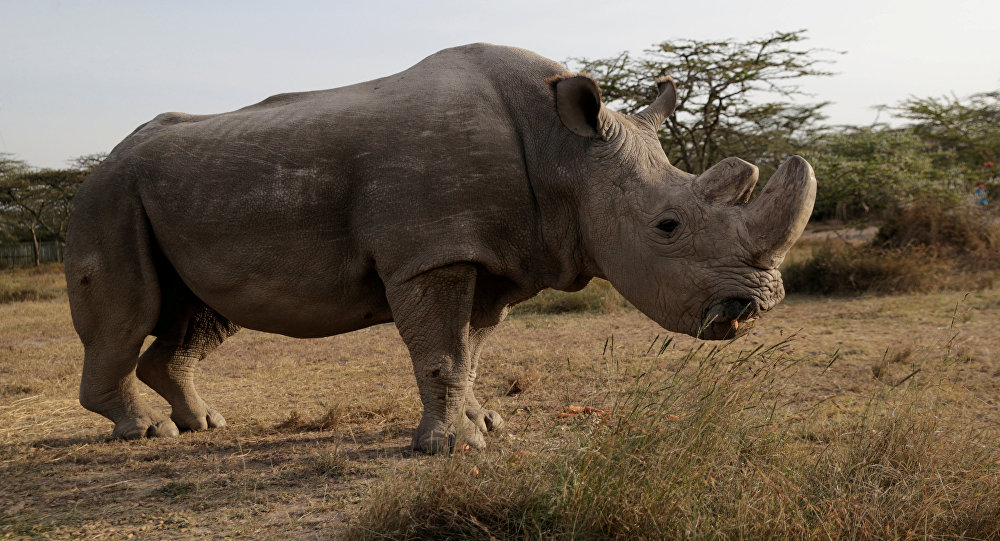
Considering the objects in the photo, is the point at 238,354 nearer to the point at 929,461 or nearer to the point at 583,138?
the point at 583,138

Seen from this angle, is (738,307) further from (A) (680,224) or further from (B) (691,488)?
(B) (691,488)

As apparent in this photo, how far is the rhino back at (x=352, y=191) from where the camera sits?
4.00 metres

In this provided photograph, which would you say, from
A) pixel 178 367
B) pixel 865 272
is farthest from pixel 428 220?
pixel 865 272

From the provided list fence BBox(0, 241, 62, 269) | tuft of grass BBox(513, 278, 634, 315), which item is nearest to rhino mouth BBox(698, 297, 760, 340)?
tuft of grass BBox(513, 278, 634, 315)

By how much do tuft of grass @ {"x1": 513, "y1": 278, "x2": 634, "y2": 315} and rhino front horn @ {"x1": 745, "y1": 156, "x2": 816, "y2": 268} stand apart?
6917 millimetres

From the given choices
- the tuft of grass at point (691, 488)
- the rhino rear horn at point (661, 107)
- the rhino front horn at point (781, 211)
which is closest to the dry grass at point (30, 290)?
the rhino rear horn at point (661, 107)

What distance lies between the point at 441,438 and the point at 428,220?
1.12 meters

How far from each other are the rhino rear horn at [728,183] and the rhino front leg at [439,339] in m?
1.24

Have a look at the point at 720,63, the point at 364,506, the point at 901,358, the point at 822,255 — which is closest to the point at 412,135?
the point at 364,506

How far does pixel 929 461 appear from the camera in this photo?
10.5 feet

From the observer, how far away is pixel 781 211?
3.48 metres

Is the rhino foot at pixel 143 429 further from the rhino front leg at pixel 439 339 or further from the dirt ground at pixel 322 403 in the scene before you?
the rhino front leg at pixel 439 339

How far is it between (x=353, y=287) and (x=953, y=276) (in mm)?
10898

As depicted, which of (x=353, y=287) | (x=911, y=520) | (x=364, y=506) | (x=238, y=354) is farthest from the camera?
(x=238, y=354)
